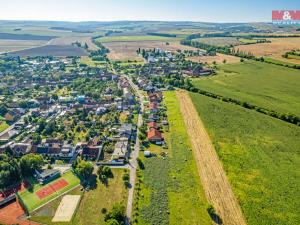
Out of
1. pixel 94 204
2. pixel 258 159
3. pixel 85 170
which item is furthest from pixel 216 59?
pixel 94 204

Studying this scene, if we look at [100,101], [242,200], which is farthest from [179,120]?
[242,200]

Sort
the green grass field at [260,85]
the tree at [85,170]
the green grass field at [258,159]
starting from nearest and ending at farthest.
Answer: the green grass field at [258,159] → the tree at [85,170] → the green grass field at [260,85]

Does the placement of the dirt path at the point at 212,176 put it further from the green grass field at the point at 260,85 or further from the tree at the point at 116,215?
the green grass field at the point at 260,85

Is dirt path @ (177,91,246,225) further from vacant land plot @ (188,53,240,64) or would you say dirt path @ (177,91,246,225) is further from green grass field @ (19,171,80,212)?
vacant land plot @ (188,53,240,64)

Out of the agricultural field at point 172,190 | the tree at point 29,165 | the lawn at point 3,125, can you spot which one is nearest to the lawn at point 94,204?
the agricultural field at point 172,190

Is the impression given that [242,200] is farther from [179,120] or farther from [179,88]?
[179,88]

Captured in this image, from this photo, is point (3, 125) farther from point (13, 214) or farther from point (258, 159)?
point (258, 159)
